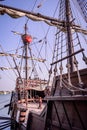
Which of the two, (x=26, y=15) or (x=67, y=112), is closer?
(x=67, y=112)

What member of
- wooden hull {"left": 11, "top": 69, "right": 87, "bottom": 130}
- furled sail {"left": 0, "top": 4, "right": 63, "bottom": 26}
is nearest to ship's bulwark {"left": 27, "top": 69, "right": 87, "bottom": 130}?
wooden hull {"left": 11, "top": 69, "right": 87, "bottom": 130}

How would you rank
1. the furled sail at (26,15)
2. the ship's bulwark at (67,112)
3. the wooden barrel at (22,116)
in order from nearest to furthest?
1. the ship's bulwark at (67,112)
2. the wooden barrel at (22,116)
3. the furled sail at (26,15)

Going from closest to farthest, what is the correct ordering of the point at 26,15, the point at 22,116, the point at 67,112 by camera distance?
the point at 67,112 → the point at 22,116 → the point at 26,15

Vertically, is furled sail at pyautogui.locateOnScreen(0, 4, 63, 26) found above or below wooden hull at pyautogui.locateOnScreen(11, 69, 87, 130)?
above

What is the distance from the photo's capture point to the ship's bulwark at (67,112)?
3.68 m

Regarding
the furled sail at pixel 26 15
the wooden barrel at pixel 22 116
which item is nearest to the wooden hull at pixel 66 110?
the wooden barrel at pixel 22 116

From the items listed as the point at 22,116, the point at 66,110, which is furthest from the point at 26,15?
the point at 66,110

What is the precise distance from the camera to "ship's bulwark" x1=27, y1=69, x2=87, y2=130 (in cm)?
368

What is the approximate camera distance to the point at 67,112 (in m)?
4.31

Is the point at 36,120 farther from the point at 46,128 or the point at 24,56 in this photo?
the point at 24,56

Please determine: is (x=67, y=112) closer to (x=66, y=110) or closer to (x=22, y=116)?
(x=66, y=110)

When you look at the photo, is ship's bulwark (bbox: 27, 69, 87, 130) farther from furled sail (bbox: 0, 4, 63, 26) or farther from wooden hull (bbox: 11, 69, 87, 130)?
furled sail (bbox: 0, 4, 63, 26)

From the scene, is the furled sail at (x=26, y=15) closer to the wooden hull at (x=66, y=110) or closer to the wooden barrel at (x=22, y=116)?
the wooden barrel at (x=22, y=116)

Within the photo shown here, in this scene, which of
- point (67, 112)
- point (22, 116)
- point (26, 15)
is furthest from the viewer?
point (26, 15)
